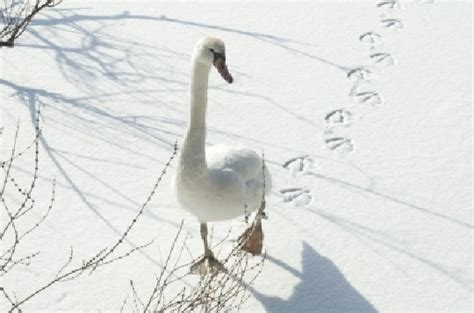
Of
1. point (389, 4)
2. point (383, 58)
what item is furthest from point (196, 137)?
point (389, 4)

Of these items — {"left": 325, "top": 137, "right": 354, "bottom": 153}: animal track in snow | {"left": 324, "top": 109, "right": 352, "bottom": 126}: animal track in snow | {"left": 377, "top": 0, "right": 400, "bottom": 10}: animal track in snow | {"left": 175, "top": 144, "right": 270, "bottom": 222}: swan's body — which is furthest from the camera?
{"left": 377, "top": 0, "right": 400, "bottom": 10}: animal track in snow

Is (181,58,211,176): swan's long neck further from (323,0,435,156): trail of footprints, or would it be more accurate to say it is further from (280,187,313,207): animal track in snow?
(323,0,435,156): trail of footprints

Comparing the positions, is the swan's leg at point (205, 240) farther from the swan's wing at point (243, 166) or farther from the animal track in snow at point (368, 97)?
the animal track in snow at point (368, 97)

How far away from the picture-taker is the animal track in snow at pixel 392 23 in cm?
657

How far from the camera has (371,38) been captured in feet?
21.0

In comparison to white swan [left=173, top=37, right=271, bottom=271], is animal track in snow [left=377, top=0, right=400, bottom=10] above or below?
above

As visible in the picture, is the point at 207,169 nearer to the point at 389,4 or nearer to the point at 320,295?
the point at 320,295

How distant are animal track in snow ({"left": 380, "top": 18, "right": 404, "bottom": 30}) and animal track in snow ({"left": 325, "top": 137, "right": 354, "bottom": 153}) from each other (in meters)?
1.97

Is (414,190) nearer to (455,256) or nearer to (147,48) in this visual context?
(455,256)

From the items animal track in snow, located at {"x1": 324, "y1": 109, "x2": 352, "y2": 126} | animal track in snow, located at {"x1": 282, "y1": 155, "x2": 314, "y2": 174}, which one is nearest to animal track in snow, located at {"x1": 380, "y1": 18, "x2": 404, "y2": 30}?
animal track in snow, located at {"x1": 324, "y1": 109, "x2": 352, "y2": 126}

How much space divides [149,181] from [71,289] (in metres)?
1.09

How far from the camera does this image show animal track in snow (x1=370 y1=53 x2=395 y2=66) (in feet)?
19.7

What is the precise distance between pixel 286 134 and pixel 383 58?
1460 millimetres

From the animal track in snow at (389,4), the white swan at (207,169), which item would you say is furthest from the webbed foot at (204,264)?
the animal track in snow at (389,4)
